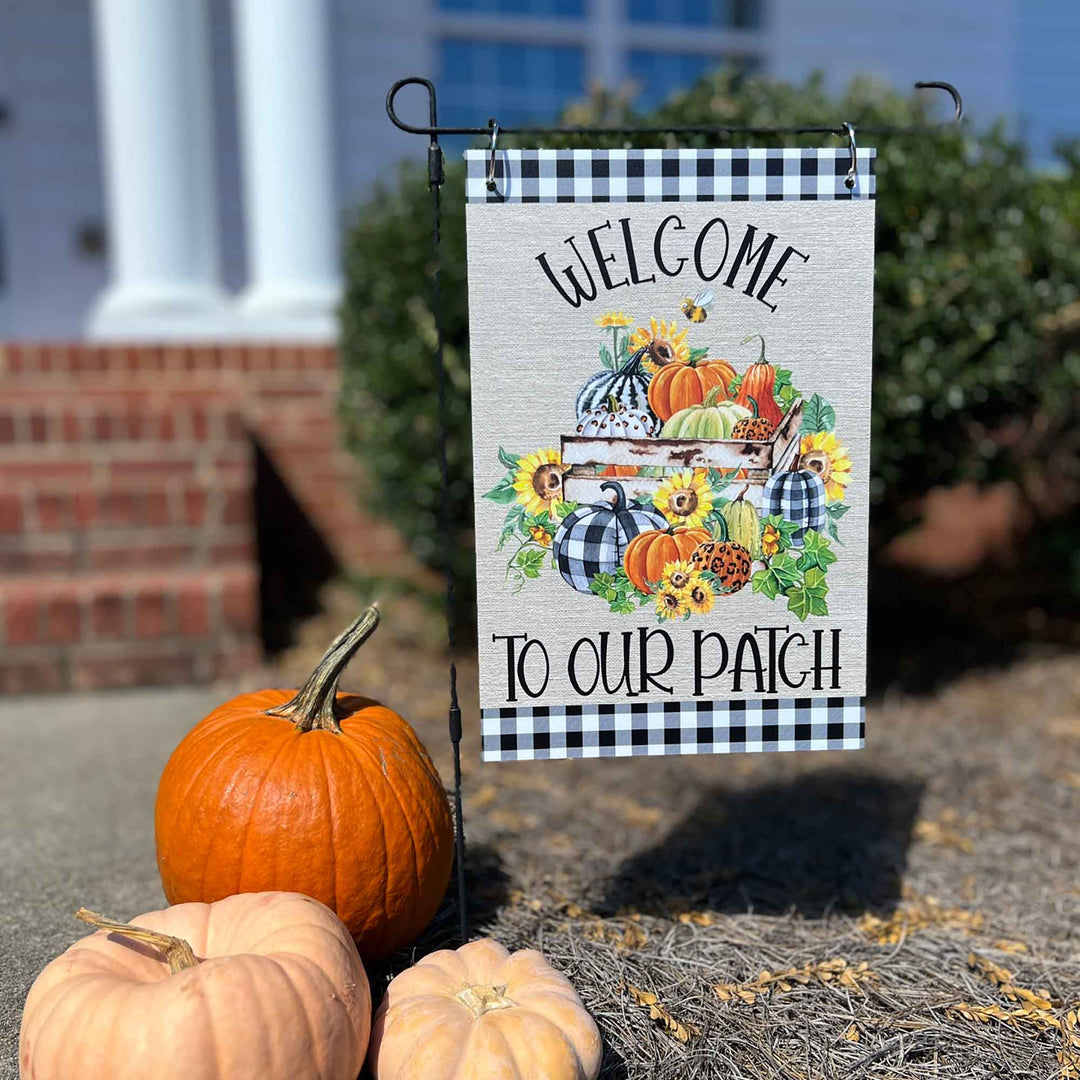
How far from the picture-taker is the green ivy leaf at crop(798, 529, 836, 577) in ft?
6.77

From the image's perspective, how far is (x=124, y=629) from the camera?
4.01 m

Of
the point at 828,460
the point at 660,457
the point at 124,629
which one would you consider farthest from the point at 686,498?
the point at 124,629

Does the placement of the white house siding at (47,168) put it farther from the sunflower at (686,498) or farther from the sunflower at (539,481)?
the sunflower at (686,498)

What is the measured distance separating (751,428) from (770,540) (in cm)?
23

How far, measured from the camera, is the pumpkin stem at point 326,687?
2.01 metres

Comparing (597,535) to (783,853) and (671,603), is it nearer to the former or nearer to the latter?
(671,603)

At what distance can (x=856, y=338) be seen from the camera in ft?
6.66

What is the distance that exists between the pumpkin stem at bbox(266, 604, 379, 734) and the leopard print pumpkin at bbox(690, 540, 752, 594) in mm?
694

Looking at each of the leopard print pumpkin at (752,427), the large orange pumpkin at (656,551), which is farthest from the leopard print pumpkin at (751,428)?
the large orange pumpkin at (656,551)

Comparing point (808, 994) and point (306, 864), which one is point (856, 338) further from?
point (306, 864)

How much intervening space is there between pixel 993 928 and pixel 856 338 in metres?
1.50

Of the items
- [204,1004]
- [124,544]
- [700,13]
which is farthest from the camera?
[700,13]

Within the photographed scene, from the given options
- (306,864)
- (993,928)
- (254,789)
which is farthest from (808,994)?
(254,789)

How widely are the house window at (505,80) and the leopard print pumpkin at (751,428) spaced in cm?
591
